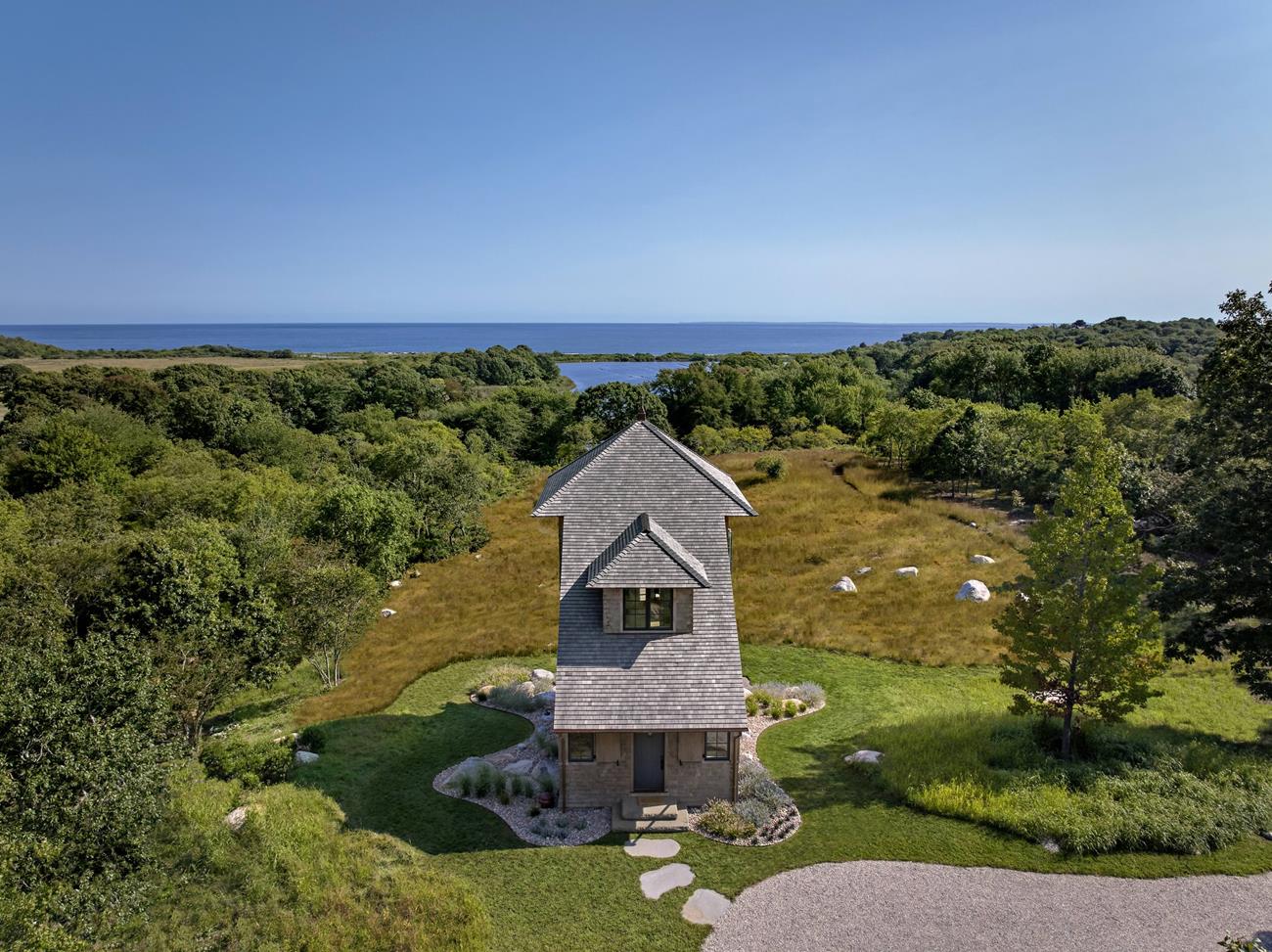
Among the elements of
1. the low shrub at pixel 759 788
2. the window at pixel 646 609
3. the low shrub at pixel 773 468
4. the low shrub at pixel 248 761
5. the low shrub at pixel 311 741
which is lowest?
the low shrub at pixel 311 741

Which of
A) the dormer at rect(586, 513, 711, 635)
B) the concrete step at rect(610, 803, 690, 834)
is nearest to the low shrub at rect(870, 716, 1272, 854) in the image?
the concrete step at rect(610, 803, 690, 834)

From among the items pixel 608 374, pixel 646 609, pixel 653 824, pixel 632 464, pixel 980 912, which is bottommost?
pixel 653 824

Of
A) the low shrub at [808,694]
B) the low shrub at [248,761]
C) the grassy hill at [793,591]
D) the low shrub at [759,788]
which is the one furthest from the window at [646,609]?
the grassy hill at [793,591]

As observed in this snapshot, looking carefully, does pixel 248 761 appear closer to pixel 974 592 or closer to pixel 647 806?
pixel 647 806

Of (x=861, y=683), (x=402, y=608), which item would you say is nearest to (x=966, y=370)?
(x=861, y=683)

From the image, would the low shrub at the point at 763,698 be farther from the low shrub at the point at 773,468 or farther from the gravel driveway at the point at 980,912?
the low shrub at the point at 773,468

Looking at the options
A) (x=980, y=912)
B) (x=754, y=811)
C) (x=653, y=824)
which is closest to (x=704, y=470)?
(x=754, y=811)
